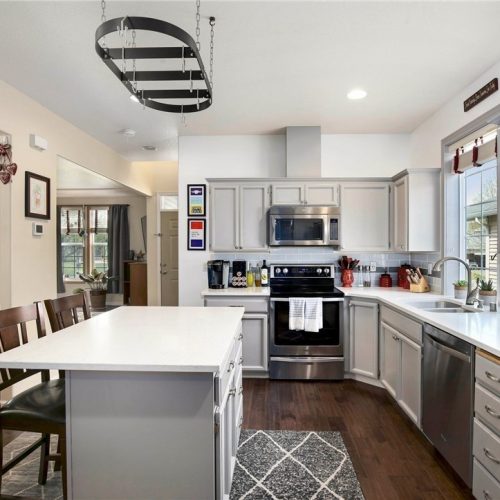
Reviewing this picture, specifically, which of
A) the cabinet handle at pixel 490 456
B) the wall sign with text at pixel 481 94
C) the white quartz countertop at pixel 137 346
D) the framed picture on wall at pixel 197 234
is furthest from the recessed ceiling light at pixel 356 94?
the cabinet handle at pixel 490 456

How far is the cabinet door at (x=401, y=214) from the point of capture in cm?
330

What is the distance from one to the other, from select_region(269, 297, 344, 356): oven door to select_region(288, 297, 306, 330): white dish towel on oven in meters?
0.08

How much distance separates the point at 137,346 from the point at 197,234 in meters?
2.51

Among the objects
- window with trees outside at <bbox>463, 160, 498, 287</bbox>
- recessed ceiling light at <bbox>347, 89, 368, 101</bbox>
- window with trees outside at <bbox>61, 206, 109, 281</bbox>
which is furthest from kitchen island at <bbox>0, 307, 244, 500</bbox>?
window with trees outside at <bbox>61, 206, 109, 281</bbox>

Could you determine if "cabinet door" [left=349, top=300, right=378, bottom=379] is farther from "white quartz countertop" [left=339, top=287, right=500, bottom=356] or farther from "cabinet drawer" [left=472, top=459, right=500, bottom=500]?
"cabinet drawer" [left=472, top=459, right=500, bottom=500]

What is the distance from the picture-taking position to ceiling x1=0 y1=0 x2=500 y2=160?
1.87 m

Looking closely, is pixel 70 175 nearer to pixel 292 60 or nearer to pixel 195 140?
pixel 195 140

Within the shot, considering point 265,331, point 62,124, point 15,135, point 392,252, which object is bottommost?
point 265,331

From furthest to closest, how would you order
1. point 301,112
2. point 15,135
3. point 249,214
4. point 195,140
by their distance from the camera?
point 195,140, point 249,214, point 301,112, point 15,135

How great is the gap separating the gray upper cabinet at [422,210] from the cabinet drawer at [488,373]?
177 centimetres

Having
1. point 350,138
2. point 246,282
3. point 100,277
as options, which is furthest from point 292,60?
point 100,277

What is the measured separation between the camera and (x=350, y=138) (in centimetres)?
390

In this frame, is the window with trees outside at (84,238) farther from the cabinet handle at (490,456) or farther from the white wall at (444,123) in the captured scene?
the cabinet handle at (490,456)

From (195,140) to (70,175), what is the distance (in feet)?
9.68
